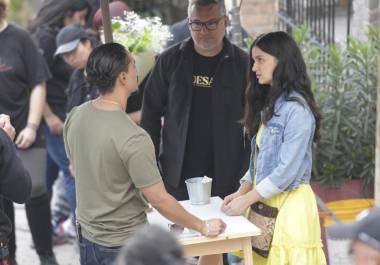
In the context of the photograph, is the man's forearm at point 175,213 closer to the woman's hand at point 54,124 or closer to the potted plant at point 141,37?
the potted plant at point 141,37

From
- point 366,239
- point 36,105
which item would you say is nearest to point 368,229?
point 366,239

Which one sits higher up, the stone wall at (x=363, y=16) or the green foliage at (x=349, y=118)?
the stone wall at (x=363, y=16)

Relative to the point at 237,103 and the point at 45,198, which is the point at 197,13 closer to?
the point at 237,103

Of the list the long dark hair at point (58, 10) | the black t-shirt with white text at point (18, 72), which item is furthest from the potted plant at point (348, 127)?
the black t-shirt with white text at point (18, 72)

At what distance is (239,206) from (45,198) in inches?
82.8

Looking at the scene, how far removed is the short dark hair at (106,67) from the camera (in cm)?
318

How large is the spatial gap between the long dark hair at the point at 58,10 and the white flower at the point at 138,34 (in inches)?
49.5

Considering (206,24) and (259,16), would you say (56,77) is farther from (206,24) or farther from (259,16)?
(259,16)

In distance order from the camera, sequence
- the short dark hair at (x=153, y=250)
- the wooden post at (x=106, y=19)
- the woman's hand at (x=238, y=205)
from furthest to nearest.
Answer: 1. the wooden post at (x=106, y=19)
2. the woman's hand at (x=238, y=205)
3. the short dark hair at (x=153, y=250)

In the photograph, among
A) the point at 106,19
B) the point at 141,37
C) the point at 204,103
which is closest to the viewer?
the point at 106,19

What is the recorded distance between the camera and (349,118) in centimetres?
577

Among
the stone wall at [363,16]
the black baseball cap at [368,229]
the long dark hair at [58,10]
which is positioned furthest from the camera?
the stone wall at [363,16]

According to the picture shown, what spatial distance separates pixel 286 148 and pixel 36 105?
235 centimetres

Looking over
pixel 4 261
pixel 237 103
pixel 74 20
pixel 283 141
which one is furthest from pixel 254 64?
pixel 74 20
